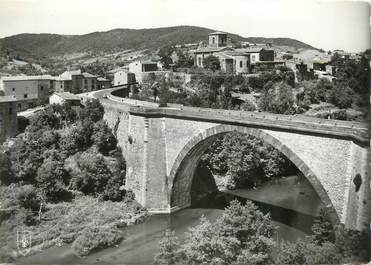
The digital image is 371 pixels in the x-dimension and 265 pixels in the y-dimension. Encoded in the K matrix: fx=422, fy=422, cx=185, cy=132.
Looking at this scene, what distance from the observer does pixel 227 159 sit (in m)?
32.2

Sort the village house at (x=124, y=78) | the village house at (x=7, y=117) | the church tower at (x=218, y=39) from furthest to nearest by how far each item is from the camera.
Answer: the church tower at (x=218, y=39)
the village house at (x=124, y=78)
the village house at (x=7, y=117)

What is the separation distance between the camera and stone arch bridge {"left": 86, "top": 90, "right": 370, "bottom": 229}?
1733 cm

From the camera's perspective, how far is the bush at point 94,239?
21031 mm

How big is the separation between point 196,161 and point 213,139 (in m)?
3.06

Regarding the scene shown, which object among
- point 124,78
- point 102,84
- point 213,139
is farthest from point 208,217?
point 124,78

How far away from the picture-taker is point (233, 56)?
55.2 metres

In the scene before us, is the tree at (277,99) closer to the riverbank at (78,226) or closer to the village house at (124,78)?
the village house at (124,78)

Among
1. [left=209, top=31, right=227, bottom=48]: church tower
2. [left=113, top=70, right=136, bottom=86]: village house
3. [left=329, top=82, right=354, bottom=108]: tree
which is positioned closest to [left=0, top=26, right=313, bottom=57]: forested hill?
[left=209, top=31, right=227, bottom=48]: church tower

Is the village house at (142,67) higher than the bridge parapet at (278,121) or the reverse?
higher

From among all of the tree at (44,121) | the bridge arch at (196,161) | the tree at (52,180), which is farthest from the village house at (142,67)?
the bridge arch at (196,161)

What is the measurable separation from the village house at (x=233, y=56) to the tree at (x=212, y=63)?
57 centimetres

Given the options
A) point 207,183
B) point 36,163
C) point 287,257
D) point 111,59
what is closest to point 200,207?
point 207,183

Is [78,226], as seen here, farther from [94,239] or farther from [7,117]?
[7,117]

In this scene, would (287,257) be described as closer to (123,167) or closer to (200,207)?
(200,207)
